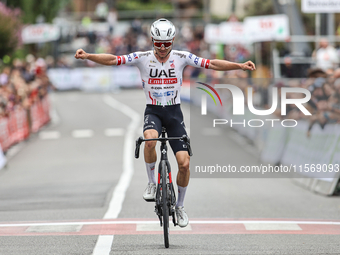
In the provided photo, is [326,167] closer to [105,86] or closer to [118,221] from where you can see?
[118,221]

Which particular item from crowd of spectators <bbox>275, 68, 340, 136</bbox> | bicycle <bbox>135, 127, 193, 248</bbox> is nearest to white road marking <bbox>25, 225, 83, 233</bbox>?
bicycle <bbox>135, 127, 193, 248</bbox>

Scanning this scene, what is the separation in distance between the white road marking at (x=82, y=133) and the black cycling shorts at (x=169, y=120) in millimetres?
15473

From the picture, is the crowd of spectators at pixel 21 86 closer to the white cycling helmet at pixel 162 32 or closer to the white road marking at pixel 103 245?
the white road marking at pixel 103 245

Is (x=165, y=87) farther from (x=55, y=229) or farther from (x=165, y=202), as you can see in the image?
(x=55, y=229)

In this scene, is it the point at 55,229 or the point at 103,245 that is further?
the point at 55,229

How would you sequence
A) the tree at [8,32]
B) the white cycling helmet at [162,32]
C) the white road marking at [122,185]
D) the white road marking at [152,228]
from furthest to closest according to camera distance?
the tree at [8,32] → the white road marking at [152,228] → the white cycling helmet at [162,32] → the white road marking at [122,185]

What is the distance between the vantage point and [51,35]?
36281 mm

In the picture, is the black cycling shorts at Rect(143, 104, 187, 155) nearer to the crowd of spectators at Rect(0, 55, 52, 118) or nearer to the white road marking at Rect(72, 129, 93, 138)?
the crowd of spectators at Rect(0, 55, 52, 118)

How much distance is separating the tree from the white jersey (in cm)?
1702

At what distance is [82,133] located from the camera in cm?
2444

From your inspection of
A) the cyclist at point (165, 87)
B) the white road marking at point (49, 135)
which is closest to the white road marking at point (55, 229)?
the cyclist at point (165, 87)

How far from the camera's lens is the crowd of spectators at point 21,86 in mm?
19922

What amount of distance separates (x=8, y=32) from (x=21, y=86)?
2489 millimetres

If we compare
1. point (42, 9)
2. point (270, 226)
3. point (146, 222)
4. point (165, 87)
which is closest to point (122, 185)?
point (146, 222)
